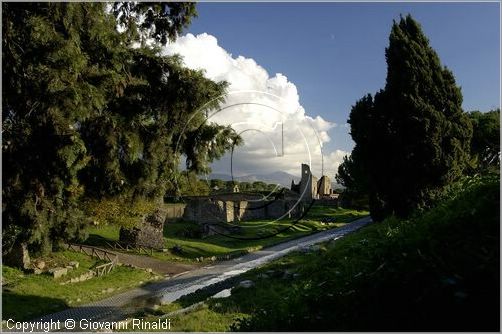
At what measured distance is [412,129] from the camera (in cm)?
1817

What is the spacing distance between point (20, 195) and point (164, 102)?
10740mm

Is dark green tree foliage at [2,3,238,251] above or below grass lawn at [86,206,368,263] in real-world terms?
above

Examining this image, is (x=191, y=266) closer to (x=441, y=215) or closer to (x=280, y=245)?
(x=280, y=245)

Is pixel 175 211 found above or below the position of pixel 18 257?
above

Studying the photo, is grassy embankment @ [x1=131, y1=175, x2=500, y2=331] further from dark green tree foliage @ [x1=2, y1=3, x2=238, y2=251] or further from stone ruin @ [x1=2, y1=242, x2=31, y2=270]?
stone ruin @ [x1=2, y1=242, x2=31, y2=270]

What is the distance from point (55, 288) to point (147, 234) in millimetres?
12025

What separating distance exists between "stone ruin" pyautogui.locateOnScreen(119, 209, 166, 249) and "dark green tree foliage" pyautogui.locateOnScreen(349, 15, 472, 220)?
17.1 metres

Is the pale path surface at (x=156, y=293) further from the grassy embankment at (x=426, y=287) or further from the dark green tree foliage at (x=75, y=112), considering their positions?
the grassy embankment at (x=426, y=287)

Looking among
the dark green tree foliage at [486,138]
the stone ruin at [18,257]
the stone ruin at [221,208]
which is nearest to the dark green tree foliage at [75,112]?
the stone ruin at [18,257]

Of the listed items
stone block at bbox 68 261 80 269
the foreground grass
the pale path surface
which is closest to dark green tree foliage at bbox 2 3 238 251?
the foreground grass

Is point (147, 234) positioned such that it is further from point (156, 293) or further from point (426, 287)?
point (426, 287)

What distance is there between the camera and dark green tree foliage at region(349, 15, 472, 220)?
17781 millimetres

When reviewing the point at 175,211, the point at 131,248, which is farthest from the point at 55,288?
the point at 175,211

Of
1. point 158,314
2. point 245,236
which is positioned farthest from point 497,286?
point 245,236
